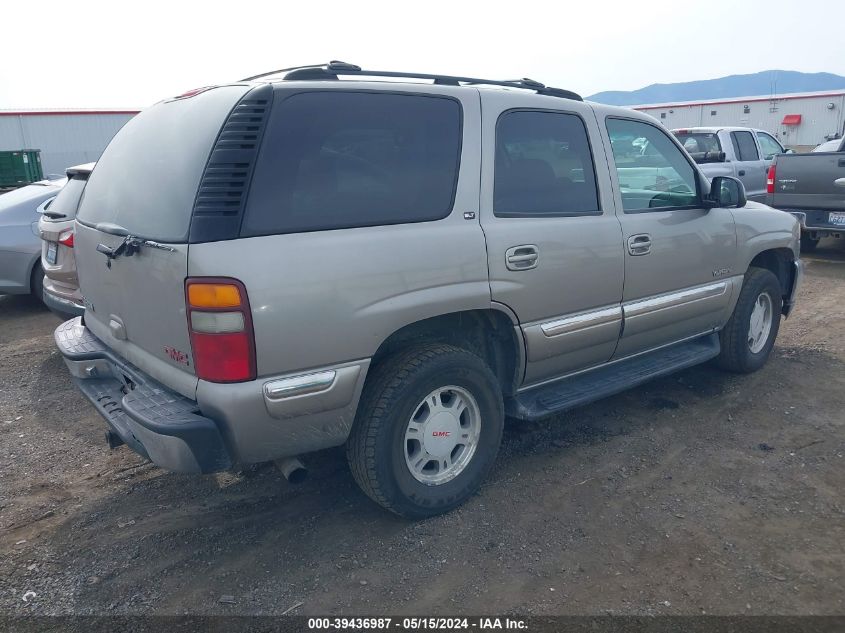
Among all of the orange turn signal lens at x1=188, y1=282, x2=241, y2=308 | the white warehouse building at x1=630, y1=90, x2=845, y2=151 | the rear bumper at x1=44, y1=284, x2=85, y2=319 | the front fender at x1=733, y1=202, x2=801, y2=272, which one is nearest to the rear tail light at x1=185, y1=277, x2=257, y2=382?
the orange turn signal lens at x1=188, y1=282, x2=241, y2=308

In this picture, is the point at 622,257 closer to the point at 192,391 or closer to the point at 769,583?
the point at 769,583

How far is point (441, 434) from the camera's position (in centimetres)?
331

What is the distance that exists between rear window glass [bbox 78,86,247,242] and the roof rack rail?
301 millimetres

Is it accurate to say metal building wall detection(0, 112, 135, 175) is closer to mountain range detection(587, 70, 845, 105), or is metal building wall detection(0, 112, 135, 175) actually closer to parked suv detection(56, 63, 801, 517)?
parked suv detection(56, 63, 801, 517)

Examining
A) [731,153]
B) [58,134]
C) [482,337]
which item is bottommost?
[482,337]

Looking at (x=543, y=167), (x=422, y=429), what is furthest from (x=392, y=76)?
(x=422, y=429)

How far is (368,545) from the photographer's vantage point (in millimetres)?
3143

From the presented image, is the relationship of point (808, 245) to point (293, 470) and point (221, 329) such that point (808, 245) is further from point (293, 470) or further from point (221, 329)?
point (221, 329)

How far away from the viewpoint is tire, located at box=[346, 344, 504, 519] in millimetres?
3021

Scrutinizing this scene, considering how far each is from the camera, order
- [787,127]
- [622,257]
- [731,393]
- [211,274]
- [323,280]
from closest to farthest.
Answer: [211,274] → [323,280] → [622,257] → [731,393] → [787,127]

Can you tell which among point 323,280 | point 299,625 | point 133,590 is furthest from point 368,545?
point 323,280

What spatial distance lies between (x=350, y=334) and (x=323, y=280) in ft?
0.86

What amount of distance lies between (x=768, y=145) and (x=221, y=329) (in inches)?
517

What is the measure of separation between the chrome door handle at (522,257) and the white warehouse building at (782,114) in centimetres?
2516
